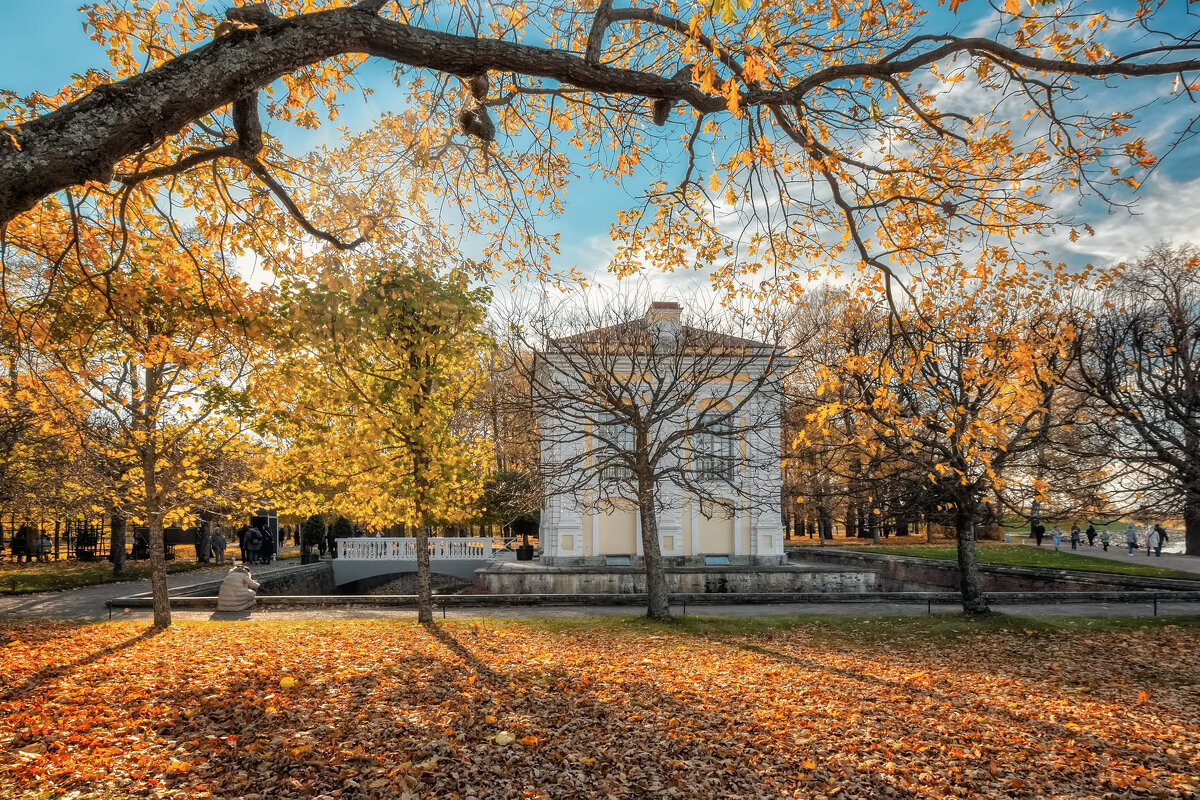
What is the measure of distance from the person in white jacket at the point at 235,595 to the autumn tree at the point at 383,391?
98.2 inches

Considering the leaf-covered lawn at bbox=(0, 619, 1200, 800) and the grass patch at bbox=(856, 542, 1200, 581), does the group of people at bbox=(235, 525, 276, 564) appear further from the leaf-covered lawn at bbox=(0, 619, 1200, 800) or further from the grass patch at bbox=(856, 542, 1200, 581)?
the grass patch at bbox=(856, 542, 1200, 581)

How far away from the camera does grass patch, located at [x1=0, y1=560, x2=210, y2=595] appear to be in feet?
60.4

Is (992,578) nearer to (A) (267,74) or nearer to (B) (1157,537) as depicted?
(B) (1157,537)

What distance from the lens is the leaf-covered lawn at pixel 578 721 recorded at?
4.50m

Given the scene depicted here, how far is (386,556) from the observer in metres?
24.7

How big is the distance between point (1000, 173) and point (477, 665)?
7.80 m

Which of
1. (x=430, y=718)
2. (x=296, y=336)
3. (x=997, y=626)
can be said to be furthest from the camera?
(x=997, y=626)

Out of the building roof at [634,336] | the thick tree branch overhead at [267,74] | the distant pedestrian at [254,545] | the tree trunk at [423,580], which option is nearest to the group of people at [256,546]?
the distant pedestrian at [254,545]

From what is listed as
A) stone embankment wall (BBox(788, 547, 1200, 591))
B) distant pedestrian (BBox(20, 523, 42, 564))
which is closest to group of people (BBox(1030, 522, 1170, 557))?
stone embankment wall (BBox(788, 547, 1200, 591))

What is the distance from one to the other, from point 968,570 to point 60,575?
26.0 m

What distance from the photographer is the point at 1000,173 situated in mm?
6316

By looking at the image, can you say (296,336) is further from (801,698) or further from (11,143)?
(801,698)

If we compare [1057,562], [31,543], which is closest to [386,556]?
[31,543]

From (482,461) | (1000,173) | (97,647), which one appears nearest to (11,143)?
(1000,173)
